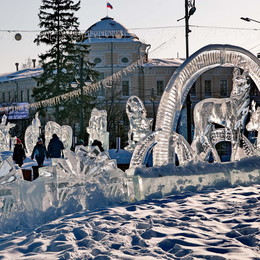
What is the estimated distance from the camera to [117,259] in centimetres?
685

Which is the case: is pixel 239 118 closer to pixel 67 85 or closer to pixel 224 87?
pixel 67 85

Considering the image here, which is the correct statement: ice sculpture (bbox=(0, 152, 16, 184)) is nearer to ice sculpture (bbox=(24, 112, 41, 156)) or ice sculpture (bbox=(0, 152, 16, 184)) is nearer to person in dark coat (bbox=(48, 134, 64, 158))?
person in dark coat (bbox=(48, 134, 64, 158))

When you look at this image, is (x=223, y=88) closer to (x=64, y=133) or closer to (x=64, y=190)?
(x=64, y=133)

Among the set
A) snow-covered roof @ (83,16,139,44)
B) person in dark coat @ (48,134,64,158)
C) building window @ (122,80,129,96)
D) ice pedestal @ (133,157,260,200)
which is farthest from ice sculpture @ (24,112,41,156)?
building window @ (122,80,129,96)

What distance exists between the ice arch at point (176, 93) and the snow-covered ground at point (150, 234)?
2.30 m

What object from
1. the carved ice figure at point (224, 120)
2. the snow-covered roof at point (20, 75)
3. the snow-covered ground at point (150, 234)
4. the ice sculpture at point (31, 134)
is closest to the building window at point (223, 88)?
the snow-covered roof at point (20, 75)

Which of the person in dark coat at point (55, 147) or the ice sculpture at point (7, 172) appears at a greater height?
the person in dark coat at point (55, 147)

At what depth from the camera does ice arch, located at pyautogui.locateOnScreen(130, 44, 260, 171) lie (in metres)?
12.2

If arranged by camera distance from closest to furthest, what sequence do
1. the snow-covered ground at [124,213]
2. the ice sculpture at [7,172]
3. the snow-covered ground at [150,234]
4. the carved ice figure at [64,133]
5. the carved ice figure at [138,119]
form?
the snow-covered ground at [150,234], the snow-covered ground at [124,213], the ice sculpture at [7,172], the carved ice figure at [138,119], the carved ice figure at [64,133]

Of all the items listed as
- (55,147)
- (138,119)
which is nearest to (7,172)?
(55,147)

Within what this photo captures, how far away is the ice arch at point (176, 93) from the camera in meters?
12.2

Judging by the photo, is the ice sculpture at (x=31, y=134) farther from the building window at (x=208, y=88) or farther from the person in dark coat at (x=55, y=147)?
the building window at (x=208, y=88)

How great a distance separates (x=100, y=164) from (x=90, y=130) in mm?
18616

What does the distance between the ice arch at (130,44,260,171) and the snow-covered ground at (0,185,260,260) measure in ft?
7.54
